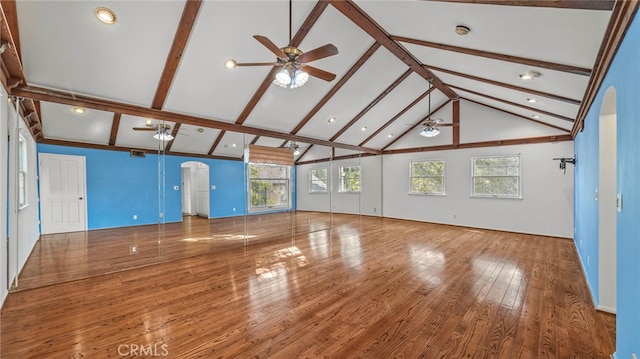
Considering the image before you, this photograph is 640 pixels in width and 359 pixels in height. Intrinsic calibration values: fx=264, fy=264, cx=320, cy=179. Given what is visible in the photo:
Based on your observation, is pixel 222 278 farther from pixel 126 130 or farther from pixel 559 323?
pixel 126 130

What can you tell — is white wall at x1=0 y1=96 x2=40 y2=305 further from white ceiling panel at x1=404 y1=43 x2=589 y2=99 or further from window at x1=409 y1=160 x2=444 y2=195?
window at x1=409 y1=160 x2=444 y2=195

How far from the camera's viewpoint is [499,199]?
714 centimetres

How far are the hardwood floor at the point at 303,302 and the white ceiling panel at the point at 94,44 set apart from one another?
9.50ft

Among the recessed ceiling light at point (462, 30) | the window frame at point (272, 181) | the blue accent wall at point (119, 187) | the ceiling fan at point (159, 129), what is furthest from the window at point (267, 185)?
the recessed ceiling light at point (462, 30)

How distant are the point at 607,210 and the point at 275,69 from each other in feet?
16.2

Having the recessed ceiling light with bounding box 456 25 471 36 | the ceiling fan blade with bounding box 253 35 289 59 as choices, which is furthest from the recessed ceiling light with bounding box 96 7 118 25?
the recessed ceiling light with bounding box 456 25 471 36

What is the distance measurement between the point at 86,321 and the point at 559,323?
465 cm

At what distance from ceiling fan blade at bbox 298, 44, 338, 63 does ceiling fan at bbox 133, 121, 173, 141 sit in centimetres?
→ 383

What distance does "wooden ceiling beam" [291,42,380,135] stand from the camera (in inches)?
197

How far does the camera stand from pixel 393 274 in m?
3.91

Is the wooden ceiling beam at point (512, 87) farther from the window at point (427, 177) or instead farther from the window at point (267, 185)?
the window at point (267, 185)

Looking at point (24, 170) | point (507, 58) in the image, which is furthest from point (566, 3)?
point (24, 170)

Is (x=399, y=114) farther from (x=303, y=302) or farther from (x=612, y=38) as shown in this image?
(x=303, y=302)

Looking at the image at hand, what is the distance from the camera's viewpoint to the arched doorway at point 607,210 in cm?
278
